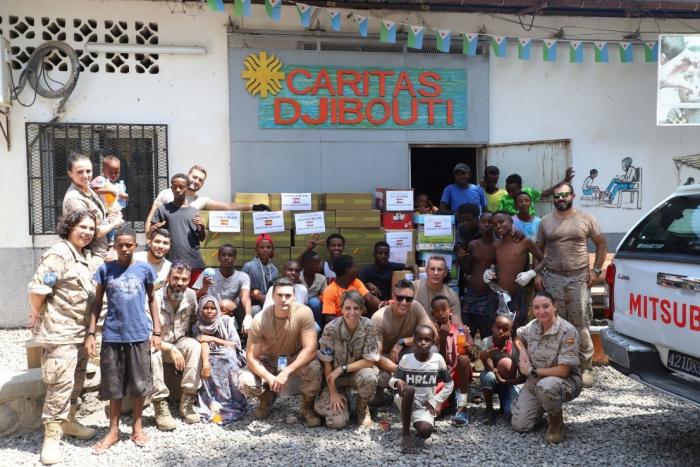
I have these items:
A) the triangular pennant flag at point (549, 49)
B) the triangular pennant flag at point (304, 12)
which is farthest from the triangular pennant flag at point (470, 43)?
the triangular pennant flag at point (304, 12)

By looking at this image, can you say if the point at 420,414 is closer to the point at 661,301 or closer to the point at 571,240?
the point at 661,301

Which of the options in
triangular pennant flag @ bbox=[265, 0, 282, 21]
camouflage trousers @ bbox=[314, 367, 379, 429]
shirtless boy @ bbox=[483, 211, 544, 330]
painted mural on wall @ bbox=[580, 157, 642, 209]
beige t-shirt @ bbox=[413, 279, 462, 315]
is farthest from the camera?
painted mural on wall @ bbox=[580, 157, 642, 209]

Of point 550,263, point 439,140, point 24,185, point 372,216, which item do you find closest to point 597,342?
point 550,263

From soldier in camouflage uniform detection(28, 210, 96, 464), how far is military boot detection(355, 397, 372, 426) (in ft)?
7.18

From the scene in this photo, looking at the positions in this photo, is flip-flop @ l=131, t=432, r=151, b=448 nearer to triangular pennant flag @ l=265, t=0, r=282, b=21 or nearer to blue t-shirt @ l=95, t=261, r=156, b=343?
blue t-shirt @ l=95, t=261, r=156, b=343

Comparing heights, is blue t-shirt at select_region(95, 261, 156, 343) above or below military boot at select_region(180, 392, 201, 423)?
above

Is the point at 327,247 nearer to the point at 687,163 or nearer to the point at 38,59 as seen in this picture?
the point at 38,59

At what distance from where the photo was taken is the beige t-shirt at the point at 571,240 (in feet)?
20.1

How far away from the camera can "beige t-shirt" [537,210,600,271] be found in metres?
6.13

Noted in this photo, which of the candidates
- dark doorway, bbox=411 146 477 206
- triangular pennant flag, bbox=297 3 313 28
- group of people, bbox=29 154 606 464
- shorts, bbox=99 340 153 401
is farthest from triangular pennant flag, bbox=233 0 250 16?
dark doorway, bbox=411 146 477 206

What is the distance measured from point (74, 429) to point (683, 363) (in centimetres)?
436

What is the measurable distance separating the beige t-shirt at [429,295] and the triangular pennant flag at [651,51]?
5.33 meters

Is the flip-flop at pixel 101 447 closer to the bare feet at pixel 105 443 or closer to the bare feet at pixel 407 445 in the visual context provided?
the bare feet at pixel 105 443

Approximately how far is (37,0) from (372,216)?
4.91 meters
